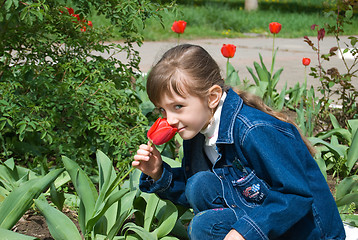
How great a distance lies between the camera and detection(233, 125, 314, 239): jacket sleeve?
1.71 meters

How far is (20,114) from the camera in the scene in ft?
8.02

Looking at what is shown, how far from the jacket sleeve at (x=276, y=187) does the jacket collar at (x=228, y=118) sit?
3.6 inches

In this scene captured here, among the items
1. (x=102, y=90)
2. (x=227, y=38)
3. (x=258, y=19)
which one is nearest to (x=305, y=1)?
(x=258, y=19)

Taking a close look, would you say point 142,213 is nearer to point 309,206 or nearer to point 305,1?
point 309,206

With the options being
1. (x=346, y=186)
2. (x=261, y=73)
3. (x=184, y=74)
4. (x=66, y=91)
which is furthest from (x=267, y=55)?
(x=184, y=74)

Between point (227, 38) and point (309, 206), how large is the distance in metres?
8.01

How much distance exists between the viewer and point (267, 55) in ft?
25.7

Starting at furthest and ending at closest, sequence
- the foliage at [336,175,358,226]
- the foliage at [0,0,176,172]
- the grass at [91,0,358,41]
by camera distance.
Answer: the grass at [91,0,358,41]
the foliage at [0,0,176,172]
the foliage at [336,175,358,226]

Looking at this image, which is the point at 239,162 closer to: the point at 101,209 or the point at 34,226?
the point at 101,209

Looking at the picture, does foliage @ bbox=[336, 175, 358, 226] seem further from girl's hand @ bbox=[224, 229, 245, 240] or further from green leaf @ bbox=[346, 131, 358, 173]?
girl's hand @ bbox=[224, 229, 245, 240]

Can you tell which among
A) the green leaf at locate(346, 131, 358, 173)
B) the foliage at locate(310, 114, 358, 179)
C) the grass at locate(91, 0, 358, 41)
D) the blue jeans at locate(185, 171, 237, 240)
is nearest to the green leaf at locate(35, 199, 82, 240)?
the blue jeans at locate(185, 171, 237, 240)

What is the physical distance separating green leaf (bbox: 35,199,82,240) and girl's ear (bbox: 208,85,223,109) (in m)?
0.68

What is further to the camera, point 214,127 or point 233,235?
point 214,127

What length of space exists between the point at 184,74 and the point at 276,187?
51 centimetres
